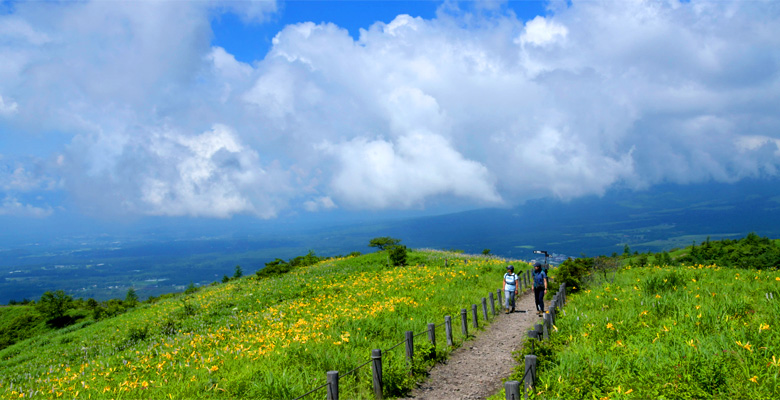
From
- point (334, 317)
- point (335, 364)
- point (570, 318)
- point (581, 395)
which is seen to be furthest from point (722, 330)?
point (334, 317)

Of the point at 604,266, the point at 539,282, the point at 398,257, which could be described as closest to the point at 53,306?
the point at 398,257

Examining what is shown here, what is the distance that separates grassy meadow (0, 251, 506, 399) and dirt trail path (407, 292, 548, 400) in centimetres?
54

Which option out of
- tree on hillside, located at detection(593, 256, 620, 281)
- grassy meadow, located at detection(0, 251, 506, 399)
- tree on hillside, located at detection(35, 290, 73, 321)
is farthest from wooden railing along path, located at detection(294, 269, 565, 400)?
tree on hillside, located at detection(35, 290, 73, 321)

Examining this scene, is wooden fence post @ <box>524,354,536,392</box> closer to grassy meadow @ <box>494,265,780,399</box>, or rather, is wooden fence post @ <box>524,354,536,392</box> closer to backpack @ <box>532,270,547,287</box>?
grassy meadow @ <box>494,265,780,399</box>

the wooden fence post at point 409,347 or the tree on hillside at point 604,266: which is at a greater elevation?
the wooden fence post at point 409,347

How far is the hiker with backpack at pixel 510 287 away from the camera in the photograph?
16422mm

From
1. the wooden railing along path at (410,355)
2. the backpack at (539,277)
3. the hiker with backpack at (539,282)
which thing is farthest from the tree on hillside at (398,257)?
the backpack at (539,277)

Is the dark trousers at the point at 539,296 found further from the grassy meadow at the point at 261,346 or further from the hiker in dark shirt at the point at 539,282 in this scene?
the grassy meadow at the point at 261,346

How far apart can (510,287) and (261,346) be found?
1034 centimetres

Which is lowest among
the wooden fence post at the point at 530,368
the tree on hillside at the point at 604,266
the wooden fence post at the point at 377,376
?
the tree on hillside at the point at 604,266

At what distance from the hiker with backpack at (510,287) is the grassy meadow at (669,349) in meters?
3.57

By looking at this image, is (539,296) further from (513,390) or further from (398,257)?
(398,257)

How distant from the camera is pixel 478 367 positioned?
36.4 ft

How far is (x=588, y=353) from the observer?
862 cm
